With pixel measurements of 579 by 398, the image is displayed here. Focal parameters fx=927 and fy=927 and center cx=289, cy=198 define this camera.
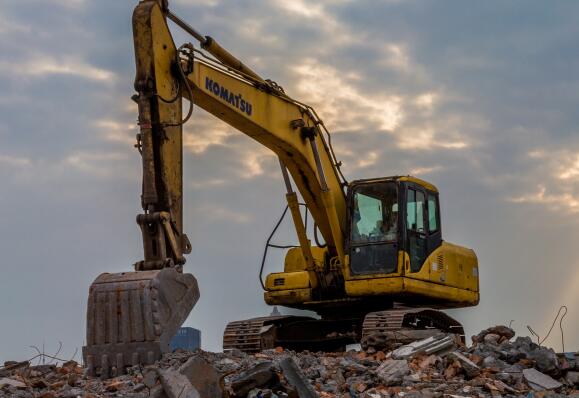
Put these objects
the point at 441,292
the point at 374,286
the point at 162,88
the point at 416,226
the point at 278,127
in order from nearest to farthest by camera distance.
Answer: the point at 162,88, the point at 278,127, the point at 374,286, the point at 416,226, the point at 441,292

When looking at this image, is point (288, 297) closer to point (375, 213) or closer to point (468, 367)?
point (375, 213)

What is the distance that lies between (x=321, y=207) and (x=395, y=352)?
11.5 ft

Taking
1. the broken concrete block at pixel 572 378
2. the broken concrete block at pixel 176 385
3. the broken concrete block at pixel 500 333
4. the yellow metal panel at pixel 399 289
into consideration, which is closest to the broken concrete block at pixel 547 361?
the broken concrete block at pixel 572 378

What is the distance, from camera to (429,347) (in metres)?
11.9

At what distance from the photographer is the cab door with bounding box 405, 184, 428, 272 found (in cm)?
1403

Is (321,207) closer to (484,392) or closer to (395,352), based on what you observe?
(395,352)

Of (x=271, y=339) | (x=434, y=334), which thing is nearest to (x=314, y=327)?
(x=271, y=339)

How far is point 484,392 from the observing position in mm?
10227

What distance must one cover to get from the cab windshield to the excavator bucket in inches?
200

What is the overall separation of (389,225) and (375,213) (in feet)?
1.40

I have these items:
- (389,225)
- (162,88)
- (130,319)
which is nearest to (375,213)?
(389,225)

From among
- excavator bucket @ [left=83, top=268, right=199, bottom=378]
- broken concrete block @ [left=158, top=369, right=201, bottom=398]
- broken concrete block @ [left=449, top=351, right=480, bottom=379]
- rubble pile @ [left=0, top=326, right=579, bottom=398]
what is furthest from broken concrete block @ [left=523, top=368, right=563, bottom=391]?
broken concrete block @ [left=158, top=369, right=201, bottom=398]

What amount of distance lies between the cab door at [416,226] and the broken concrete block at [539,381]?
319cm

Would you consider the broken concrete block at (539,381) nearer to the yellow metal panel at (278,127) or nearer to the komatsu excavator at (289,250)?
the komatsu excavator at (289,250)
